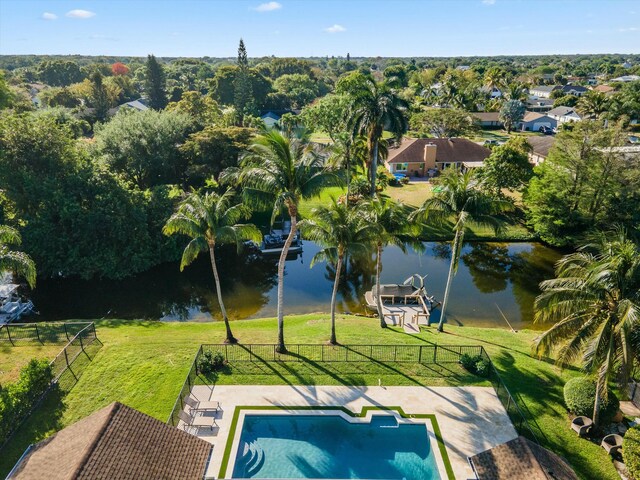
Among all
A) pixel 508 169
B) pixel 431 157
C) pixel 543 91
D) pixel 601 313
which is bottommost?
pixel 431 157

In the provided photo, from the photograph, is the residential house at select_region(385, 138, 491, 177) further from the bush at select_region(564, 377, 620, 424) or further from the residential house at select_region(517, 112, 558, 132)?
the bush at select_region(564, 377, 620, 424)

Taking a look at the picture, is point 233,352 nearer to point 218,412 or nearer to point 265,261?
point 218,412

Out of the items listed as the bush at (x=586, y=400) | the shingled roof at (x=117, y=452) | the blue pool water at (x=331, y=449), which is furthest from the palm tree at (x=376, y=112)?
the shingled roof at (x=117, y=452)

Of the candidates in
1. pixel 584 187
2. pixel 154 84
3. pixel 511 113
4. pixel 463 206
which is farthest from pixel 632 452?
pixel 154 84

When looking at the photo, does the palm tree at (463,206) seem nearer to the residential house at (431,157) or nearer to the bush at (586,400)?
the bush at (586,400)

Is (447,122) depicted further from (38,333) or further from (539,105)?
(38,333)

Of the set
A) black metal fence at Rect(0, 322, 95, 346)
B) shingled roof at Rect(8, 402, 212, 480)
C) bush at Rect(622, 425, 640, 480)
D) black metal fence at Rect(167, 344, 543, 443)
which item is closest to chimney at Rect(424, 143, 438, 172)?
black metal fence at Rect(167, 344, 543, 443)
